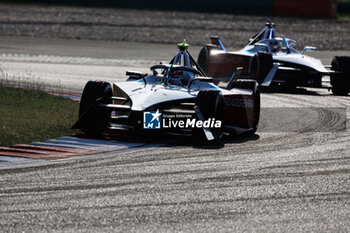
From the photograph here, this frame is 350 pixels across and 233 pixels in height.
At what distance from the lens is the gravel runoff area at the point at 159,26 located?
30344 mm

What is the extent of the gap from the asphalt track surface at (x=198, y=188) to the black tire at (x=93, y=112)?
1.16m

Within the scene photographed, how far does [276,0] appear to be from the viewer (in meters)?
39.5

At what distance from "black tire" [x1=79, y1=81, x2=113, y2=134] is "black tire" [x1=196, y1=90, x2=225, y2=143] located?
141 cm

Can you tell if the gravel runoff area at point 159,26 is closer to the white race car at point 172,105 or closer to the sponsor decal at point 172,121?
the white race car at point 172,105

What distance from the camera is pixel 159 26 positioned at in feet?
112

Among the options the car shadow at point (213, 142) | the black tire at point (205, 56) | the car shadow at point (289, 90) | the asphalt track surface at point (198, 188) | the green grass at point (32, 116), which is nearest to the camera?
the asphalt track surface at point (198, 188)

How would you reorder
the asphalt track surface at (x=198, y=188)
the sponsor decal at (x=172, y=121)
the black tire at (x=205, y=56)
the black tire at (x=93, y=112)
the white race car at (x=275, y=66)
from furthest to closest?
the black tire at (x=205, y=56)
the white race car at (x=275, y=66)
the black tire at (x=93, y=112)
the sponsor decal at (x=172, y=121)
the asphalt track surface at (x=198, y=188)

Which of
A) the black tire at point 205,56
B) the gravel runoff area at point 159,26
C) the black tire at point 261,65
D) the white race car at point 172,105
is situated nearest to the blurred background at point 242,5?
the gravel runoff area at point 159,26

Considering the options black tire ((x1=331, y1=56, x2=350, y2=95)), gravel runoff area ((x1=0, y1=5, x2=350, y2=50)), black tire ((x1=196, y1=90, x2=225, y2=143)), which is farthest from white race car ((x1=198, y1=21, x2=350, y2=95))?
gravel runoff area ((x1=0, y1=5, x2=350, y2=50))

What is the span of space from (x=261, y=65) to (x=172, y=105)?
686cm

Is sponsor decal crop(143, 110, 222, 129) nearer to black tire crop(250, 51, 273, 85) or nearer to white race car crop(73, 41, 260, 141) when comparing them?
white race car crop(73, 41, 260, 141)

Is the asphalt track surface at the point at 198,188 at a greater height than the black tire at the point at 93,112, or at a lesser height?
lesser

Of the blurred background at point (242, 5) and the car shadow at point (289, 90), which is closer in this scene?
the car shadow at point (289, 90)

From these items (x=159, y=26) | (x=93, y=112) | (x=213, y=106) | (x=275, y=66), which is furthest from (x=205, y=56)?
(x=159, y=26)
